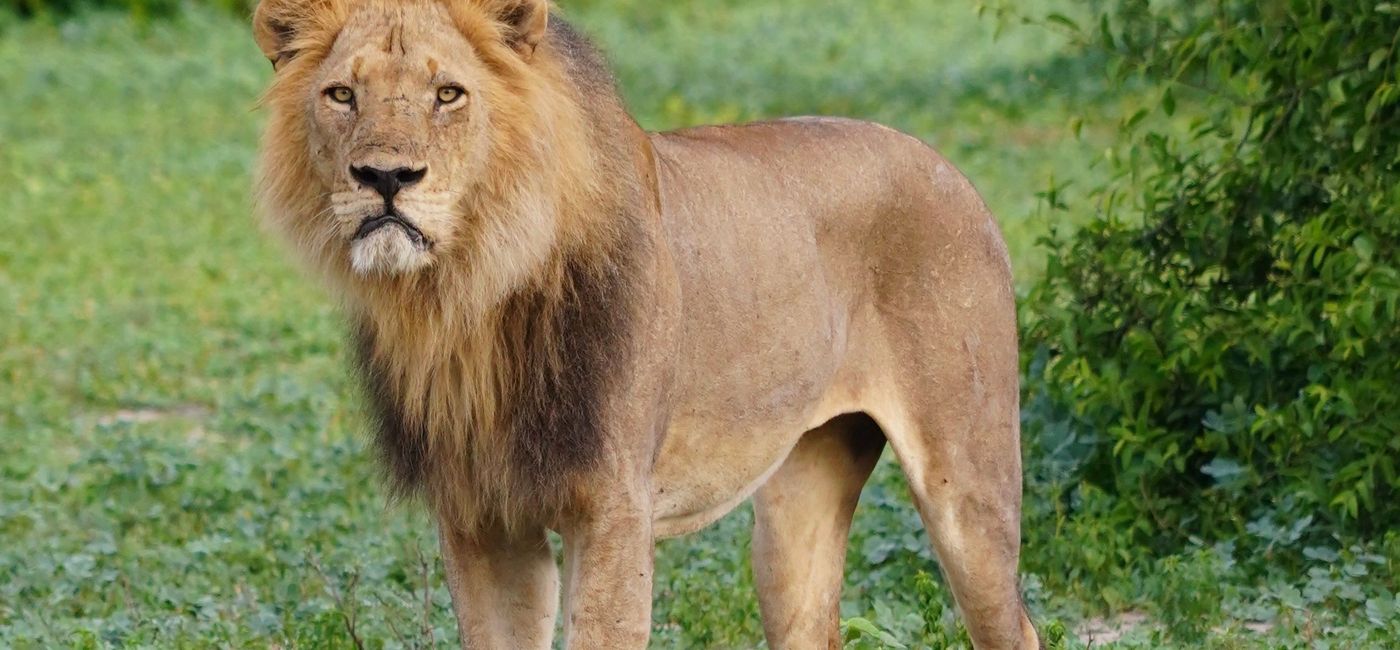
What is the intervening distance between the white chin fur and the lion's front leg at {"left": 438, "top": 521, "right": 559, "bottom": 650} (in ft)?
1.91

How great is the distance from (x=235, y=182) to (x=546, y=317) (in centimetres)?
973

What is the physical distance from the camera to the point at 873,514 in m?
6.00

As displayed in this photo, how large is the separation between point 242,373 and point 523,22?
546 cm

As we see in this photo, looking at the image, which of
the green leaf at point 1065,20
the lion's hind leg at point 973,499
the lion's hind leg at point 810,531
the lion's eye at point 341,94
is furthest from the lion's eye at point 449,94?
the green leaf at point 1065,20

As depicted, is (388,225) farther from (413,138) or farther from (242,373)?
(242,373)

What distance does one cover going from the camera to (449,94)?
3.34m

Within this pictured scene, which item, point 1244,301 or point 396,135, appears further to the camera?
point 1244,301

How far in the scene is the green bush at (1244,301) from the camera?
5316 mm

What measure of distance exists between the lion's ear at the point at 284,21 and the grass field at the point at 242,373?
0.15 metres

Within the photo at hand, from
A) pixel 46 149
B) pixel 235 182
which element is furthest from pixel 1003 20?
pixel 46 149

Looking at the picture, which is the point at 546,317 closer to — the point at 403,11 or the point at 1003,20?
the point at 403,11

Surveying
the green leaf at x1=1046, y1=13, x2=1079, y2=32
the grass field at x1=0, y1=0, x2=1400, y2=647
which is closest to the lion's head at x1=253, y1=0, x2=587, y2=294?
the grass field at x1=0, y1=0, x2=1400, y2=647

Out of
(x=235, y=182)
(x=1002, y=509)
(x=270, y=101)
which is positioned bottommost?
(x=235, y=182)

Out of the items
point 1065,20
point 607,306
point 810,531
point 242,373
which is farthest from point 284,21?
point 242,373
